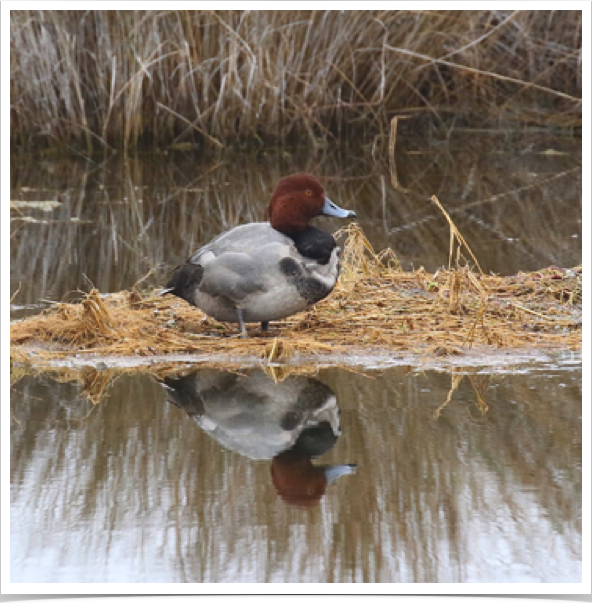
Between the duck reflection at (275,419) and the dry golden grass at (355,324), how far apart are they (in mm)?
363

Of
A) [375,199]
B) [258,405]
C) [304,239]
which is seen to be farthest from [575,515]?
[375,199]

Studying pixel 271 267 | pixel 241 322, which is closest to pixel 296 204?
pixel 271 267

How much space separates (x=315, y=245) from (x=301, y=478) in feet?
6.24

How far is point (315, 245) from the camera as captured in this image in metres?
5.59

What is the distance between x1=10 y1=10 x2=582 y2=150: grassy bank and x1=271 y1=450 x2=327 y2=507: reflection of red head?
8394 millimetres

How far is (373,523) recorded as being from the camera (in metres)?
3.54

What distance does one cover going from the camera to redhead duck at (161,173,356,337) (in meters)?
5.50

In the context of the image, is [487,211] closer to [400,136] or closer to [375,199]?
[375,199]

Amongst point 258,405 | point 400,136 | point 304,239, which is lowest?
point 258,405

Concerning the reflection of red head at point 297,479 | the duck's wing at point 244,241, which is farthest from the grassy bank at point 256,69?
the reflection of red head at point 297,479

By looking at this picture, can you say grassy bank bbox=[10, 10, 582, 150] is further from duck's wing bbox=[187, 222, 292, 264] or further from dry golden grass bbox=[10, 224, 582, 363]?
duck's wing bbox=[187, 222, 292, 264]

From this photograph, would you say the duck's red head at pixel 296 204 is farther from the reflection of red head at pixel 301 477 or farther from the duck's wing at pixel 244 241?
the reflection of red head at pixel 301 477

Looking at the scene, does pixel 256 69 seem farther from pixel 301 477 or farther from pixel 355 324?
pixel 301 477

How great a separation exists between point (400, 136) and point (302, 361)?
9379mm
